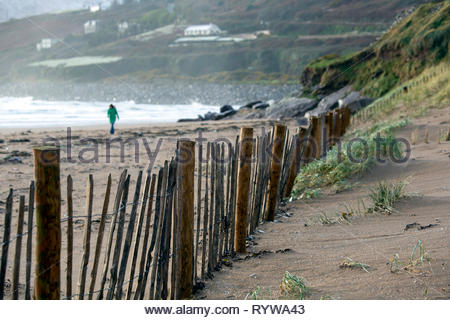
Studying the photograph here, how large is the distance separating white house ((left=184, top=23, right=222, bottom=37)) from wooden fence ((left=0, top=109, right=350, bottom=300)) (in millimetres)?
82561

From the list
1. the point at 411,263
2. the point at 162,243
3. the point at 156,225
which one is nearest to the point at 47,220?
the point at 156,225

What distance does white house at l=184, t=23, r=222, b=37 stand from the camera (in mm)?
84938

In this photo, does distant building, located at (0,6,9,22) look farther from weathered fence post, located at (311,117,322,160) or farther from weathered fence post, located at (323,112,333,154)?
weathered fence post, located at (311,117,322,160)

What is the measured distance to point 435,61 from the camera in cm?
1641

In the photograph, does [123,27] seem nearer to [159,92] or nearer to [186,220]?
[159,92]

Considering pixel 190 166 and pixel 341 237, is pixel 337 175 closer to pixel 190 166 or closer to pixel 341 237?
pixel 341 237

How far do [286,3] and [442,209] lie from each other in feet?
286

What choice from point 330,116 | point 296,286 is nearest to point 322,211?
→ point 296,286

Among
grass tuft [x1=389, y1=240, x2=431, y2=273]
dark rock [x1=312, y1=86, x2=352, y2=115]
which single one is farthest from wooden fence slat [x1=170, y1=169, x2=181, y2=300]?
dark rock [x1=312, y1=86, x2=352, y2=115]

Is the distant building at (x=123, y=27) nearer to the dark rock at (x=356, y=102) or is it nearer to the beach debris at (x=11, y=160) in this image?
the dark rock at (x=356, y=102)

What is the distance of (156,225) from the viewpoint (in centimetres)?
302

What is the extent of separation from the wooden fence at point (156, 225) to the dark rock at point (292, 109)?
14361mm

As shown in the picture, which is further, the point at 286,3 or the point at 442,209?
the point at 286,3

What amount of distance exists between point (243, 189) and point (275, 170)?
101 centimetres
